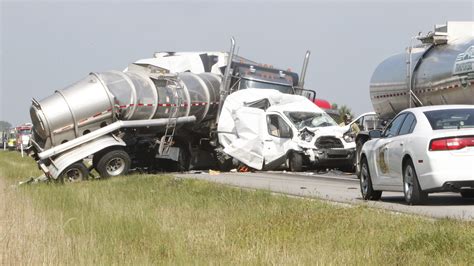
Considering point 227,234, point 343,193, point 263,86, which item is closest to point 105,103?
point 263,86

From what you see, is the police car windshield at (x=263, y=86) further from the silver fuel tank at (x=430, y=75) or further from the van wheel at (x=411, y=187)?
the van wheel at (x=411, y=187)

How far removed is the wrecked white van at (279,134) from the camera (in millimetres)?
28047

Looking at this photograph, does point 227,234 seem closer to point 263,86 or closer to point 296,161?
point 296,161

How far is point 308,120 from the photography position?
1148 inches

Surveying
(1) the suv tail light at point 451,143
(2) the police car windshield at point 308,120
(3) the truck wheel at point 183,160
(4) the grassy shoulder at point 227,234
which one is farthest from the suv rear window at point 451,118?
(3) the truck wheel at point 183,160

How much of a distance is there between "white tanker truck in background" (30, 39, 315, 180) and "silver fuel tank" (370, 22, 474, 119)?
256 inches

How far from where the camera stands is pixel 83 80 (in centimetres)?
2672

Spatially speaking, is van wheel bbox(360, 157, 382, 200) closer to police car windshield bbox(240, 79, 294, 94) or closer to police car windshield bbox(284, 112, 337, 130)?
police car windshield bbox(284, 112, 337, 130)

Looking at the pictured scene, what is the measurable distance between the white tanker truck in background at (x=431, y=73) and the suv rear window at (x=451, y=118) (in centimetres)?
561

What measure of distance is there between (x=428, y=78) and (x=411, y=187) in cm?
831

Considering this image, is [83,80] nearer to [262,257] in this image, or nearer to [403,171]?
[403,171]

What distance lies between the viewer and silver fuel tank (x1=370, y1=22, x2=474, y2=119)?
19.8 m

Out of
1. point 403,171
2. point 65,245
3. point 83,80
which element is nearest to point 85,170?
point 83,80

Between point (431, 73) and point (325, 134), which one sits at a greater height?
point (431, 73)
